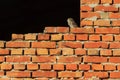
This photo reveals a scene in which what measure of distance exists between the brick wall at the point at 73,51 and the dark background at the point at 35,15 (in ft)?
6.08

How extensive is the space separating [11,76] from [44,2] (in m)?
2.28

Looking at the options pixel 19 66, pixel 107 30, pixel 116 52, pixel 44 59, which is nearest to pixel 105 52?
pixel 116 52

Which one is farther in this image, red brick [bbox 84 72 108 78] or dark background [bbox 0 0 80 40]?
dark background [bbox 0 0 80 40]

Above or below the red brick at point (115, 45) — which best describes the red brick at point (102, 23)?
above

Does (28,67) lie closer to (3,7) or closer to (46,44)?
(46,44)

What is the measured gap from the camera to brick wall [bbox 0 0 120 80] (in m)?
3.83

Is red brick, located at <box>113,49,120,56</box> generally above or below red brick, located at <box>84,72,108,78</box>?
above

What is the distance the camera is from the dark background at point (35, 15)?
5.76 metres

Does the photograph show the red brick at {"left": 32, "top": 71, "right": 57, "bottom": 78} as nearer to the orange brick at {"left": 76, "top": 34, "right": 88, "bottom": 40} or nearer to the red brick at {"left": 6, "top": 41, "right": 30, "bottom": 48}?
the red brick at {"left": 6, "top": 41, "right": 30, "bottom": 48}

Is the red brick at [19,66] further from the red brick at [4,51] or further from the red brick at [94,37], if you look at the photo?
the red brick at [94,37]

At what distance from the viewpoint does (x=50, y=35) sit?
3904 mm

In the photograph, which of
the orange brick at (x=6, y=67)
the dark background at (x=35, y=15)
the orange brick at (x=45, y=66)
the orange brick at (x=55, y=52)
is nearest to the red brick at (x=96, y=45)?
the orange brick at (x=55, y=52)

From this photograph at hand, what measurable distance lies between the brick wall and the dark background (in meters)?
1.85

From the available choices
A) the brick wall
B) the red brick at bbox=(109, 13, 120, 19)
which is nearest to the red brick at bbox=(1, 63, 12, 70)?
the brick wall
